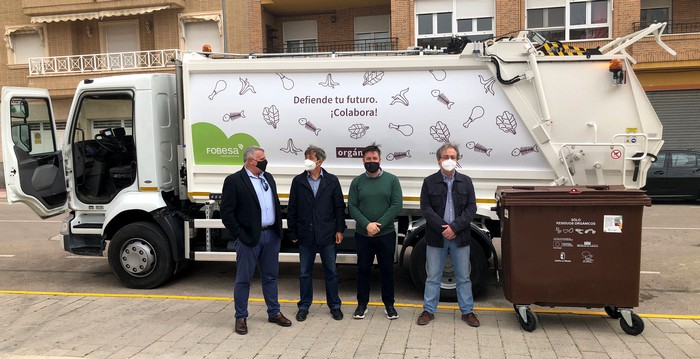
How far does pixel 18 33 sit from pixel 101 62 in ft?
14.7

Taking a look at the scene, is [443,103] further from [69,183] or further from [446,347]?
[69,183]

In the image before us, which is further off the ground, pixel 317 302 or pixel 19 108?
pixel 19 108

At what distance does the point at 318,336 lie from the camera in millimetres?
4953

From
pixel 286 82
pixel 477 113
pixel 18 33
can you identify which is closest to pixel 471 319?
pixel 477 113

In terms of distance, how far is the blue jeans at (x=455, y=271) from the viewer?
5223mm

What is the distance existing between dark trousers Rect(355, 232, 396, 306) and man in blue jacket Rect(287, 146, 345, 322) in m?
0.25

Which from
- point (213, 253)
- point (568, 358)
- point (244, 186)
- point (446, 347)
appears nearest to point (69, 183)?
point (213, 253)

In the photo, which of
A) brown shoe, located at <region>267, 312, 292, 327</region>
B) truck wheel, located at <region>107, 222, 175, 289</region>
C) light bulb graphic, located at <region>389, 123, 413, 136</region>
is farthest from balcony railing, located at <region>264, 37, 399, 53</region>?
brown shoe, located at <region>267, 312, 292, 327</region>

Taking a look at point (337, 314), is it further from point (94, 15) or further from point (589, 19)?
point (94, 15)

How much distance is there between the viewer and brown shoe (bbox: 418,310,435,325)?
5.21 meters

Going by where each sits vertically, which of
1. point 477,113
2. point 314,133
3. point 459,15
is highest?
point 459,15

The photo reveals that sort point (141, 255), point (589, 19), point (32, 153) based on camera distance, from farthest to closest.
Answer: point (589, 19), point (32, 153), point (141, 255)

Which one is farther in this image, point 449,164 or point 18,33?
point 18,33

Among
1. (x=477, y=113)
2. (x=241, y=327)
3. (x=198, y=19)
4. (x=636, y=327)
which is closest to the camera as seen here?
(x=636, y=327)
